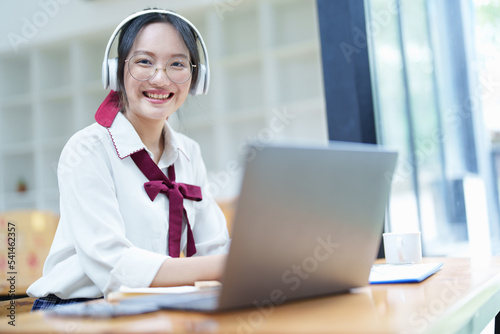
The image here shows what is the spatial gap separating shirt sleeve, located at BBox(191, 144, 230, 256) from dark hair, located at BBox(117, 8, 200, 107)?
0.31 m

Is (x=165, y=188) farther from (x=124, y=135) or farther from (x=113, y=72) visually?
(x=113, y=72)

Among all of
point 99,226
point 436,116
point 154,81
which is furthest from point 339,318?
point 436,116

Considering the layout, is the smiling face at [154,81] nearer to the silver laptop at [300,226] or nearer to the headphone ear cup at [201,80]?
the headphone ear cup at [201,80]

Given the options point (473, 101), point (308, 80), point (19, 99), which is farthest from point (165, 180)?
point (19, 99)

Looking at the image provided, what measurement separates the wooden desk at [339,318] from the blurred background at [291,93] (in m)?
1.05

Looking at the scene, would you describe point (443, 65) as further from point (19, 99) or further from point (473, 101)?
point (19, 99)

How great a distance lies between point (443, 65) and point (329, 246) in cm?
143

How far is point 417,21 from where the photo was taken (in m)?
2.00

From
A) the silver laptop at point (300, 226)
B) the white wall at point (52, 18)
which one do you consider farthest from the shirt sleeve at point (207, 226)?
the white wall at point (52, 18)

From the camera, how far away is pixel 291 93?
4113mm

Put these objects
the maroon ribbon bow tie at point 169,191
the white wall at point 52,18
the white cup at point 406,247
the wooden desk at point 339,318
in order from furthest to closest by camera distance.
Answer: the white wall at point 52,18 < the maroon ribbon bow tie at point 169,191 < the white cup at point 406,247 < the wooden desk at point 339,318

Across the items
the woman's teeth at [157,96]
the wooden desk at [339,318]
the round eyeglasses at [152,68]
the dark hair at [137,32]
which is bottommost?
the wooden desk at [339,318]

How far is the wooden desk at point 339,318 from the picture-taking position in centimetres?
54

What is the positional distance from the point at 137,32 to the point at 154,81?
0.14 metres
